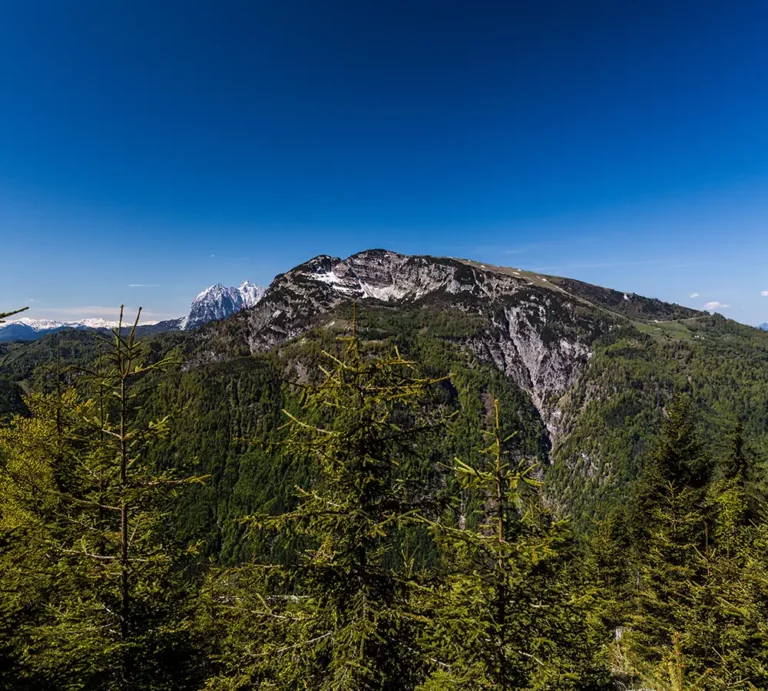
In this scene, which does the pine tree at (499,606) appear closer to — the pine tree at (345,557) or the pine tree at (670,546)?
the pine tree at (345,557)

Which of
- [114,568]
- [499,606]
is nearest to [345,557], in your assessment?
[499,606]

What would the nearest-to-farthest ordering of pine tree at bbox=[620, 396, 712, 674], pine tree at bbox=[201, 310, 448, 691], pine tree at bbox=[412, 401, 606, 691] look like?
1. pine tree at bbox=[412, 401, 606, 691]
2. pine tree at bbox=[201, 310, 448, 691]
3. pine tree at bbox=[620, 396, 712, 674]

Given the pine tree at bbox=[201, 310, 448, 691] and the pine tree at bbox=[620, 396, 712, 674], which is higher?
the pine tree at bbox=[201, 310, 448, 691]

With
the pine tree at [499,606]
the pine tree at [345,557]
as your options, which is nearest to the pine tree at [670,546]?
the pine tree at [499,606]

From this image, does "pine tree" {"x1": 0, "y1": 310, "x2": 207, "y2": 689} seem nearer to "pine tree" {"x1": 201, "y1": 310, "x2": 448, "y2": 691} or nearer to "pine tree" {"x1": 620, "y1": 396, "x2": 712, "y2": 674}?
"pine tree" {"x1": 201, "y1": 310, "x2": 448, "y2": 691}

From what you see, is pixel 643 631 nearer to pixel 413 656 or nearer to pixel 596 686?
pixel 596 686

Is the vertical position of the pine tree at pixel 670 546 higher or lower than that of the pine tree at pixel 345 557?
lower

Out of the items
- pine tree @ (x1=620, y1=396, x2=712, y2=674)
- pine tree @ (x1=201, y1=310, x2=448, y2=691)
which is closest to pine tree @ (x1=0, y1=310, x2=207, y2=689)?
pine tree @ (x1=201, y1=310, x2=448, y2=691)

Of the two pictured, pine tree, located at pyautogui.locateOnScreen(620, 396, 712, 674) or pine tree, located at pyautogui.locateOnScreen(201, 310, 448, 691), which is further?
pine tree, located at pyautogui.locateOnScreen(620, 396, 712, 674)

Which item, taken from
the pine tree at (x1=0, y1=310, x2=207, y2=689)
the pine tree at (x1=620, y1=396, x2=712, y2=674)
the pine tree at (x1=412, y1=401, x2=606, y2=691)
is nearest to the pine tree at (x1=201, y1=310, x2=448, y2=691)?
the pine tree at (x1=412, y1=401, x2=606, y2=691)

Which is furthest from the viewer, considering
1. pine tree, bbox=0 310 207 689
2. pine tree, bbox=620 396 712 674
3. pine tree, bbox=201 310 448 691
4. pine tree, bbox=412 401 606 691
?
pine tree, bbox=620 396 712 674
